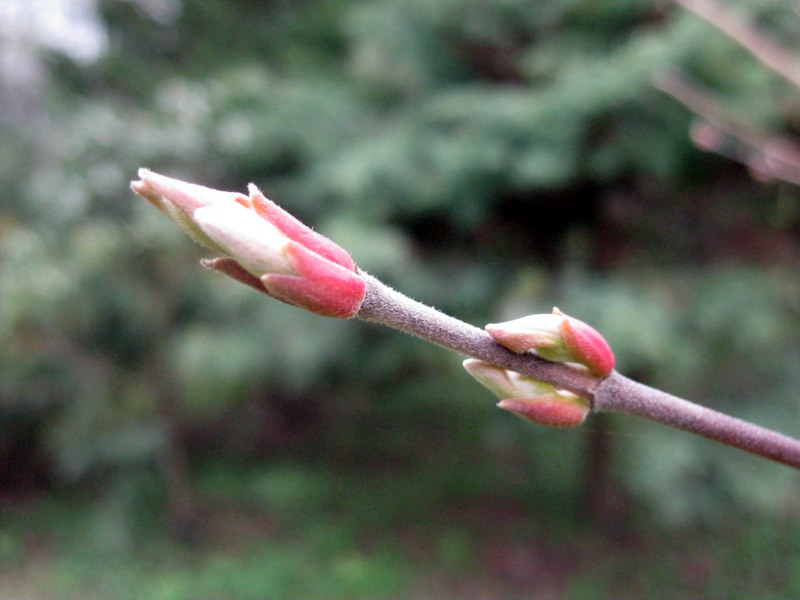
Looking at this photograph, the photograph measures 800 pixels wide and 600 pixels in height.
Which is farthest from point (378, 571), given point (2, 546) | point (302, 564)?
point (2, 546)

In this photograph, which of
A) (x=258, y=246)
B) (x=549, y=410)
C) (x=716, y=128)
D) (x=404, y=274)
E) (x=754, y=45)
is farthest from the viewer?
(x=404, y=274)

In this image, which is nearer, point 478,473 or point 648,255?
point 648,255

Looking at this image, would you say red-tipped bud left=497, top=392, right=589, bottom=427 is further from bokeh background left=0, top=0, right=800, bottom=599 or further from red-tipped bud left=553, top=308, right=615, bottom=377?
bokeh background left=0, top=0, right=800, bottom=599

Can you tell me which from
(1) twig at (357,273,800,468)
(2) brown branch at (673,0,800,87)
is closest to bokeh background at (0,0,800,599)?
(2) brown branch at (673,0,800,87)

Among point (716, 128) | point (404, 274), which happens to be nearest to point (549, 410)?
point (716, 128)

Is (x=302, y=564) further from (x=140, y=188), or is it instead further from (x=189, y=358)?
(x=140, y=188)

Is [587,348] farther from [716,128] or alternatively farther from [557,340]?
[716,128]

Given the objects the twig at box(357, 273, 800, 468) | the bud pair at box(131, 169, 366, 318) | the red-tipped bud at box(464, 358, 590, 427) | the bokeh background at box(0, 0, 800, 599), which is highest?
the bokeh background at box(0, 0, 800, 599)
